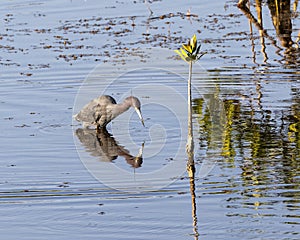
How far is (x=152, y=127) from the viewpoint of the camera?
12539 mm

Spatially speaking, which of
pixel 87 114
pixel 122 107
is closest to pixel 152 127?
pixel 122 107

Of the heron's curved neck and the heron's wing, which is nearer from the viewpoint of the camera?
the heron's curved neck

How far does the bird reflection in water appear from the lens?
1147cm

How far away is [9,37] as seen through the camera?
1875 cm

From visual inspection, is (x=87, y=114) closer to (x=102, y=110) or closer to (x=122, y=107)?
(x=102, y=110)

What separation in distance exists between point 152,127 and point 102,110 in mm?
773

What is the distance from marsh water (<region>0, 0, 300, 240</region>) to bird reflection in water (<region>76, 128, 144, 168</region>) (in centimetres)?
3

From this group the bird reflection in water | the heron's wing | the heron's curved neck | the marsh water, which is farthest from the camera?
the heron's wing

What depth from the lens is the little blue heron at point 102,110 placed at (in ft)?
41.4

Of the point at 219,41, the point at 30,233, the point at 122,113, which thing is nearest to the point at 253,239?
the point at 30,233

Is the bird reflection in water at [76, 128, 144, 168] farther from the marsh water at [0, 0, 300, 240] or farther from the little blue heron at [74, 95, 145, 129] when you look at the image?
the little blue heron at [74, 95, 145, 129]

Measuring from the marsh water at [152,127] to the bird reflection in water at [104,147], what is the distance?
0.09ft

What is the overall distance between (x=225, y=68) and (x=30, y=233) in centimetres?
738

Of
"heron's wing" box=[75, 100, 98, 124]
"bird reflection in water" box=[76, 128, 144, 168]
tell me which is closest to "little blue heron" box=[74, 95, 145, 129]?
"heron's wing" box=[75, 100, 98, 124]
